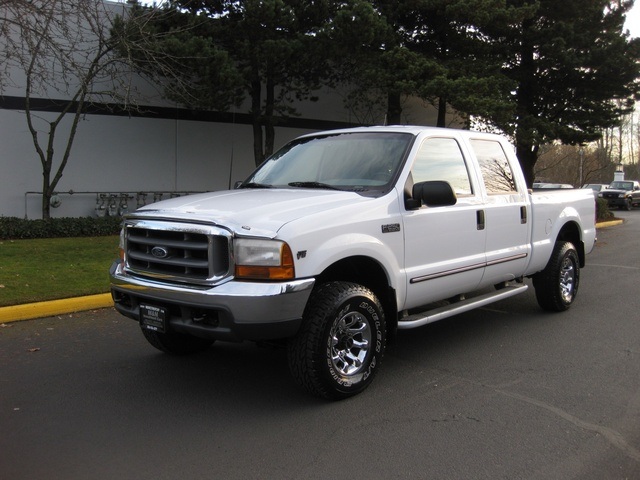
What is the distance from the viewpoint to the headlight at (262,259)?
3783 mm

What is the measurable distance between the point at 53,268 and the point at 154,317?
5.42 meters

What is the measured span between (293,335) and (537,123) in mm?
16780

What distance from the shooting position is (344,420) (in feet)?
12.9

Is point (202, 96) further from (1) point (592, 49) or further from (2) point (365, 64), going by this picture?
(1) point (592, 49)

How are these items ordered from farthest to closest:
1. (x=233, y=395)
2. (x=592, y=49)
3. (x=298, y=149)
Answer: (x=592, y=49) → (x=298, y=149) → (x=233, y=395)

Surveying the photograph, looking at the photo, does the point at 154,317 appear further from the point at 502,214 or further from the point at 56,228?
the point at 56,228

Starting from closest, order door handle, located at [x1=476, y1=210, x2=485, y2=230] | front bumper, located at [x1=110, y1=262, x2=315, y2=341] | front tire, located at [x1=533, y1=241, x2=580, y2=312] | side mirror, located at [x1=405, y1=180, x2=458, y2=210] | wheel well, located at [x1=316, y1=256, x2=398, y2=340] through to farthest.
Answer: front bumper, located at [x1=110, y1=262, x2=315, y2=341]
wheel well, located at [x1=316, y1=256, x2=398, y2=340]
side mirror, located at [x1=405, y1=180, x2=458, y2=210]
door handle, located at [x1=476, y1=210, x2=485, y2=230]
front tire, located at [x1=533, y1=241, x2=580, y2=312]

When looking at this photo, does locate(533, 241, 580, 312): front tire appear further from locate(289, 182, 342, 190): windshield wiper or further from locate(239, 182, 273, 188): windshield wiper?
locate(239, 182, 273, 188): windshield wiper

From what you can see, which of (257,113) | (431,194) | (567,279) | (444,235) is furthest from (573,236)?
(257,113)

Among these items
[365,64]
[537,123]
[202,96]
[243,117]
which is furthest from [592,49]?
[202,96]

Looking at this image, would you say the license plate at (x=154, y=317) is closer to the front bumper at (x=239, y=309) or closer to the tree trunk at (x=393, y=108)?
the front bumper at (x=239, y=309)

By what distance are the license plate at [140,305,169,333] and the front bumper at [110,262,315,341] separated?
52mm

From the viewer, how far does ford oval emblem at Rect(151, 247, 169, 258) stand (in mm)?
4156

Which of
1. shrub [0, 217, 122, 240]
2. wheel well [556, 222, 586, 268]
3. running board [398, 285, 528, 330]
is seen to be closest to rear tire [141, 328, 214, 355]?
running board [398, 285, 528, 330]
